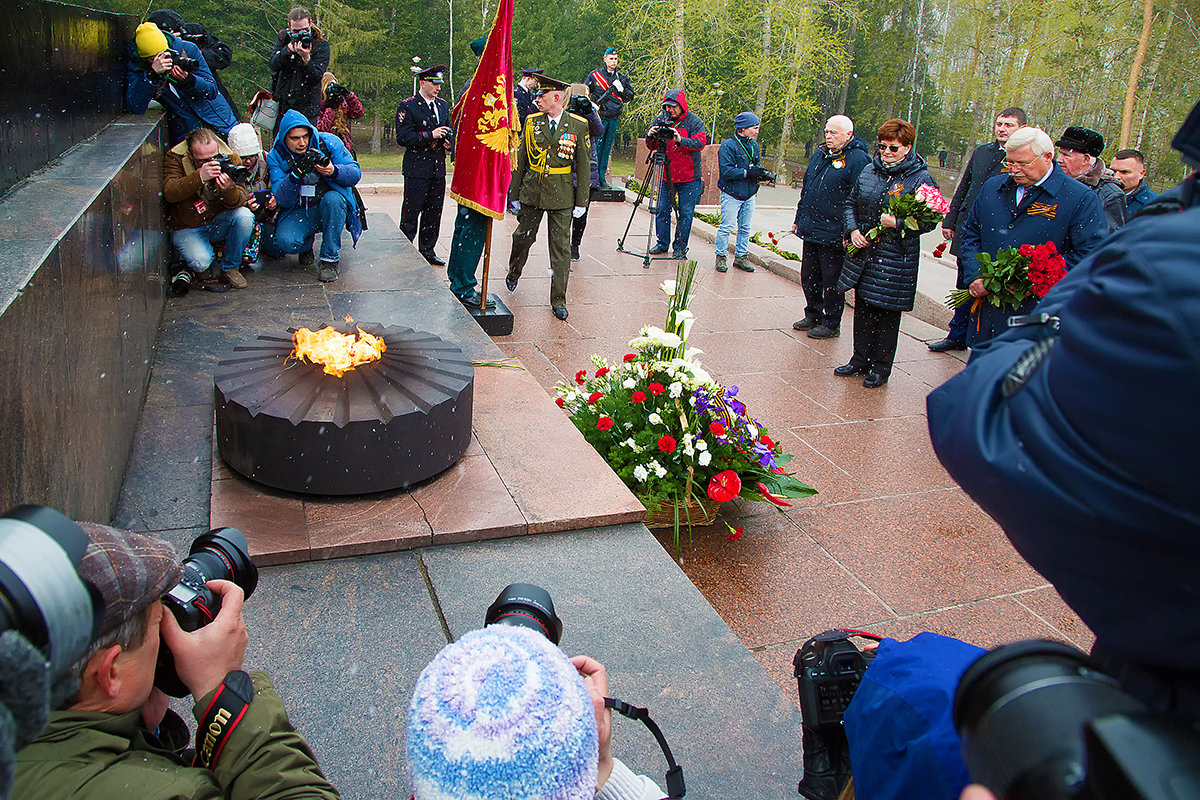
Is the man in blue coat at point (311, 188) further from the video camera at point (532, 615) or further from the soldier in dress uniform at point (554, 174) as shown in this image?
the video camera at point (532, 615)

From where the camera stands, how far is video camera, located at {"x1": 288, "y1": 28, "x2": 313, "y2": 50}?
7.84 m

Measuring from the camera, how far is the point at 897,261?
6336 millimetres

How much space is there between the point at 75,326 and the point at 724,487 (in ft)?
8.76

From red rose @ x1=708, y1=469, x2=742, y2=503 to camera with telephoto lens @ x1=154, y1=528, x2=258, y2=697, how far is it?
2.50 metres

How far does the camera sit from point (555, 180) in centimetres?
748

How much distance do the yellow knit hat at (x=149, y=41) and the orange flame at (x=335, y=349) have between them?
3.44 meters

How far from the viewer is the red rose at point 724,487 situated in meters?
4.08

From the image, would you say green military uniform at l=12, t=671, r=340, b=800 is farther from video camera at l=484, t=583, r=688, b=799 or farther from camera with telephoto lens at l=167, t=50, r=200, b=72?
camera with telephoto lens at l=167, t=50, r=200, b=72

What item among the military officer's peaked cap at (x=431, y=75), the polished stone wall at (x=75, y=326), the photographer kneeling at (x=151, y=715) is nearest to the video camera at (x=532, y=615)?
the photographer kneeling at (x=151, y=715)

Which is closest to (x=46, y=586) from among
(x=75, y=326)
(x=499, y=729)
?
(x=499, y=729)

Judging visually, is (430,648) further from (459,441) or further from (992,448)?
(992,448)

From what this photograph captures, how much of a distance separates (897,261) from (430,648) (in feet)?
15.5

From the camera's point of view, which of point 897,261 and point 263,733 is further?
point 897,261

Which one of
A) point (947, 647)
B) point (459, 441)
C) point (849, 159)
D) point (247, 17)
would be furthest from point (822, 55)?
point (947, 647)
